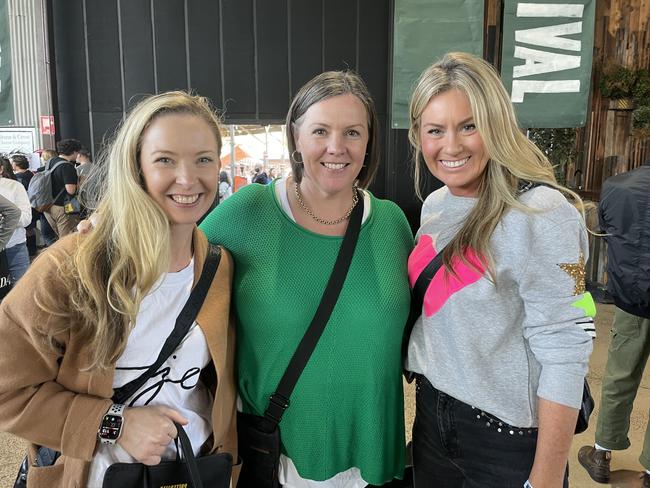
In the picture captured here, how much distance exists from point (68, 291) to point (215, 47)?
4.76 metres

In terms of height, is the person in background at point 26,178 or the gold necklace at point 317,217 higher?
the gold necklace at point 317,217

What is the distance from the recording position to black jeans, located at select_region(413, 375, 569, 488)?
127 cm

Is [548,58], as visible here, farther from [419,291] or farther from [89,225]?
[89,225]

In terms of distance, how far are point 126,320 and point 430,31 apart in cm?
500

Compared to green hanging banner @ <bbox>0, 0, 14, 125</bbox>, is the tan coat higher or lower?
lower

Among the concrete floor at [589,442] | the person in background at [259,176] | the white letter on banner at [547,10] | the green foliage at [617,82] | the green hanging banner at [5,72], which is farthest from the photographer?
the green foliage at [617,82]

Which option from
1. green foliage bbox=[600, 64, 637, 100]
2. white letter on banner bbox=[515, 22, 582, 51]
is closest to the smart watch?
white letter on banner bbox=[515, 22, 582, 51]

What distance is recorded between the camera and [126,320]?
45.9 inches

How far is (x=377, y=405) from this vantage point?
1.43 m

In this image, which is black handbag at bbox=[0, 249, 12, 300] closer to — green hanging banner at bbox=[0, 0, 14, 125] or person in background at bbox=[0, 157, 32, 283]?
person in background at bbox=[0, 157, 32, 283]

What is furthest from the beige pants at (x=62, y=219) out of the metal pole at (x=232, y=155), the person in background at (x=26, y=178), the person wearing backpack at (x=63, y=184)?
the metal pole at (x=232, y=155)

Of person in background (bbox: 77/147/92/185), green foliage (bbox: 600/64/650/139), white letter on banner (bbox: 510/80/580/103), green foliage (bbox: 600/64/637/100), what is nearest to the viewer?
white letter on banner (bbox: 510/80/580/103)

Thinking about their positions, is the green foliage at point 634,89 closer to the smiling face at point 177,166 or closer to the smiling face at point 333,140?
the smiling face at point 333,140

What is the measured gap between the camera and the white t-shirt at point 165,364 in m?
1.21
